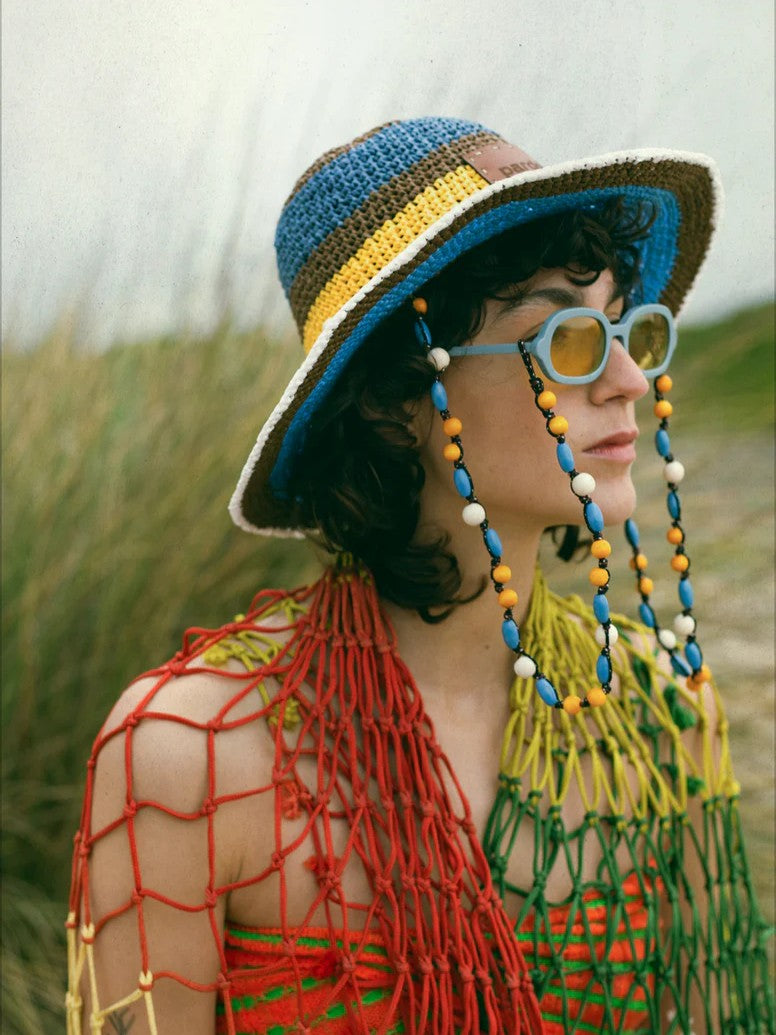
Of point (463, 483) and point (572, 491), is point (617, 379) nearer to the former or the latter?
point (572, 491)

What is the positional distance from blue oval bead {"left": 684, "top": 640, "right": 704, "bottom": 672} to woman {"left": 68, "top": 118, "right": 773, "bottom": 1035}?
5 cm

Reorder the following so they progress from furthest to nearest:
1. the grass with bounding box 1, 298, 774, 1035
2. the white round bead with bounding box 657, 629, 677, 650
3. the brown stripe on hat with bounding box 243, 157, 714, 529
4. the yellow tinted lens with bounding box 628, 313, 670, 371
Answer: the grass with bounding box 1, 298, 774, 1035
the white round bead with bounding box 657, 629, 677, 650
the yellow tinted lens with bounding box 628, 313, 670, 371
the brown stripe on hat with bounding box 243, 157, 714, 529

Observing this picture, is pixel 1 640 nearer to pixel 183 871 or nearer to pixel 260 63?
pixel 183 871

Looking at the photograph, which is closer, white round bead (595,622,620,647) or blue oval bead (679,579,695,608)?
white round bead (595,622,620,647)

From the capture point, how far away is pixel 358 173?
155 cm

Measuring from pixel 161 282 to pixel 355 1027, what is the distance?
1.67 m

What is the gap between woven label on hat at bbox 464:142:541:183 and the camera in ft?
4.90

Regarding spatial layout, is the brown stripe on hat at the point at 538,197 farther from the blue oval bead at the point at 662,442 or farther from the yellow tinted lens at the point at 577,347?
the blue oval bead at the point at 662,442

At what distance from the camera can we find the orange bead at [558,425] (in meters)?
1.48

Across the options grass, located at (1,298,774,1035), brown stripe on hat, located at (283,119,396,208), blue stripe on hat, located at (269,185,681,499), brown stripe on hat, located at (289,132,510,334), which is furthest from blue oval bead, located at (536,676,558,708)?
grass, located at (1,298,774,1035)

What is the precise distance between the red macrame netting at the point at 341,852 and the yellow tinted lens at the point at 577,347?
1.68 feet

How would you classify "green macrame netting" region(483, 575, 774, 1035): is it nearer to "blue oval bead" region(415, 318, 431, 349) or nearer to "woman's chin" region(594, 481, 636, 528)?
"woman's chin" region(594, 481, 636, 528)

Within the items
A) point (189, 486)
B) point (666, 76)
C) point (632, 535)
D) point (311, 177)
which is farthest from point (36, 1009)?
point (666, 76)

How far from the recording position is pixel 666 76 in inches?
94.3
